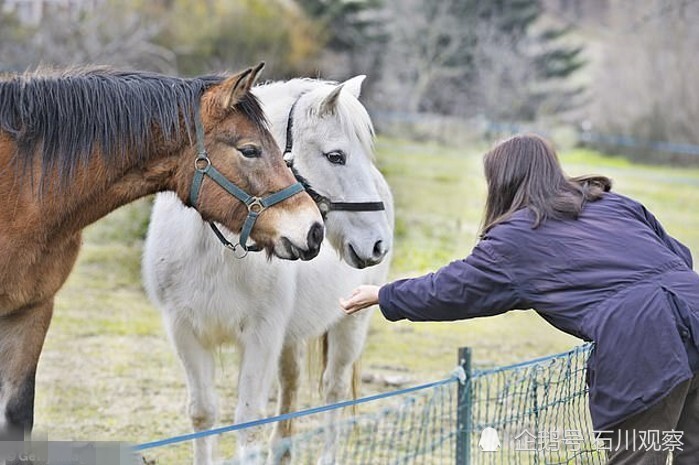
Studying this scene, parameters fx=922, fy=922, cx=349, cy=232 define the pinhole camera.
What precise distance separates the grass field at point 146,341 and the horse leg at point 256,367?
884 mm

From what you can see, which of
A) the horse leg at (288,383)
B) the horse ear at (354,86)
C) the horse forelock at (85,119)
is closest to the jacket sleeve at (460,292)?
the horse forelock at (85,119)

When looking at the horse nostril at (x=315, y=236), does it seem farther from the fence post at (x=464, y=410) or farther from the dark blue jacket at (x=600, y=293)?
the fence post at (x=464, y=410)

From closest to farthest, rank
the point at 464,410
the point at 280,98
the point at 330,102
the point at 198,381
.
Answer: the point at 464,410
the point at 330,102
the point at 280,98
the point at 198,381

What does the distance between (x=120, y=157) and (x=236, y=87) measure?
1.59 feet

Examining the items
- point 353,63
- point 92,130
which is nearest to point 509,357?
point 92,130

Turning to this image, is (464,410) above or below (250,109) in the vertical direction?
below

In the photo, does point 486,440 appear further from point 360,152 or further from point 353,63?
point 353,63

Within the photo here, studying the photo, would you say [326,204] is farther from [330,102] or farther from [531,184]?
[531,184]

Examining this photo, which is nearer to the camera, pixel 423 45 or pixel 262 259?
pixel 262 259

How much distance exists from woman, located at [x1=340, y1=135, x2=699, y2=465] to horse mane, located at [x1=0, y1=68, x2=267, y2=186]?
0.99 m

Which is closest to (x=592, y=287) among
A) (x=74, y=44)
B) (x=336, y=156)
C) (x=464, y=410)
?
(x=464, y=410)

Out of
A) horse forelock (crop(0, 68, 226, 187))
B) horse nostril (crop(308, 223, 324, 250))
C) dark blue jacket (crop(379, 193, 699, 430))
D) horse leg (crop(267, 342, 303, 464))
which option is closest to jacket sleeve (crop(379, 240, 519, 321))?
dark blue jacket (crop(379, 193, 699, 430))

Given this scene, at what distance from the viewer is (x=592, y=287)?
3.00m

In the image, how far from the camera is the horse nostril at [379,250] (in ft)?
13.0
